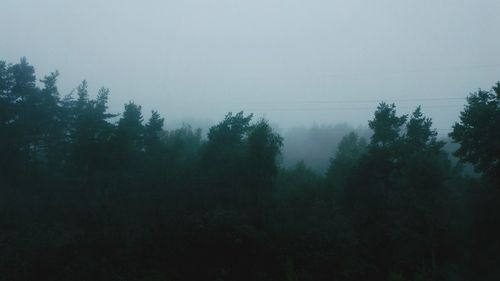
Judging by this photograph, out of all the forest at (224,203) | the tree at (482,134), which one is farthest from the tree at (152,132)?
the tree at (482,134)

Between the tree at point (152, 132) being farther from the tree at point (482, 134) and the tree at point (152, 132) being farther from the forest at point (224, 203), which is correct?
the tree at point (482, 134)

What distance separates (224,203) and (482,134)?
54.7ft

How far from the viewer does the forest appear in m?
20.8

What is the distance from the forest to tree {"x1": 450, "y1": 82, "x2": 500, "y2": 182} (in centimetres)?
8

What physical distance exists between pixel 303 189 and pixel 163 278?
21.1 meters

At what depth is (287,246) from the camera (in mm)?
23906

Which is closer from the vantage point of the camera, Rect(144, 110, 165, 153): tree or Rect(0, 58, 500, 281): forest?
Rect(0, 58, 500, 281): forest

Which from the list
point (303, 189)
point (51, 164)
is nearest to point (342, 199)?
point (303, 189)

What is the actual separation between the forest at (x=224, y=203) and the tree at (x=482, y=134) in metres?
0.08

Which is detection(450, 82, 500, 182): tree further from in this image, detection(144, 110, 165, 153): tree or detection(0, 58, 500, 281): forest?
detection(144, 110, 165, 153): tree

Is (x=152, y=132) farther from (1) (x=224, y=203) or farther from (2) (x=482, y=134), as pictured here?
(2) (x=482, y=134)

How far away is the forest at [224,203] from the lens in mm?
20844

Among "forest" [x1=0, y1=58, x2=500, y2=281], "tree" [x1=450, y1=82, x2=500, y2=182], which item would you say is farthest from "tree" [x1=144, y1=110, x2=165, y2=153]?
"tree" [x1=450, y1=82, x2=500, y2=182]

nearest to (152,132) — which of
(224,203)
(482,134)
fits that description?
(224,203)
